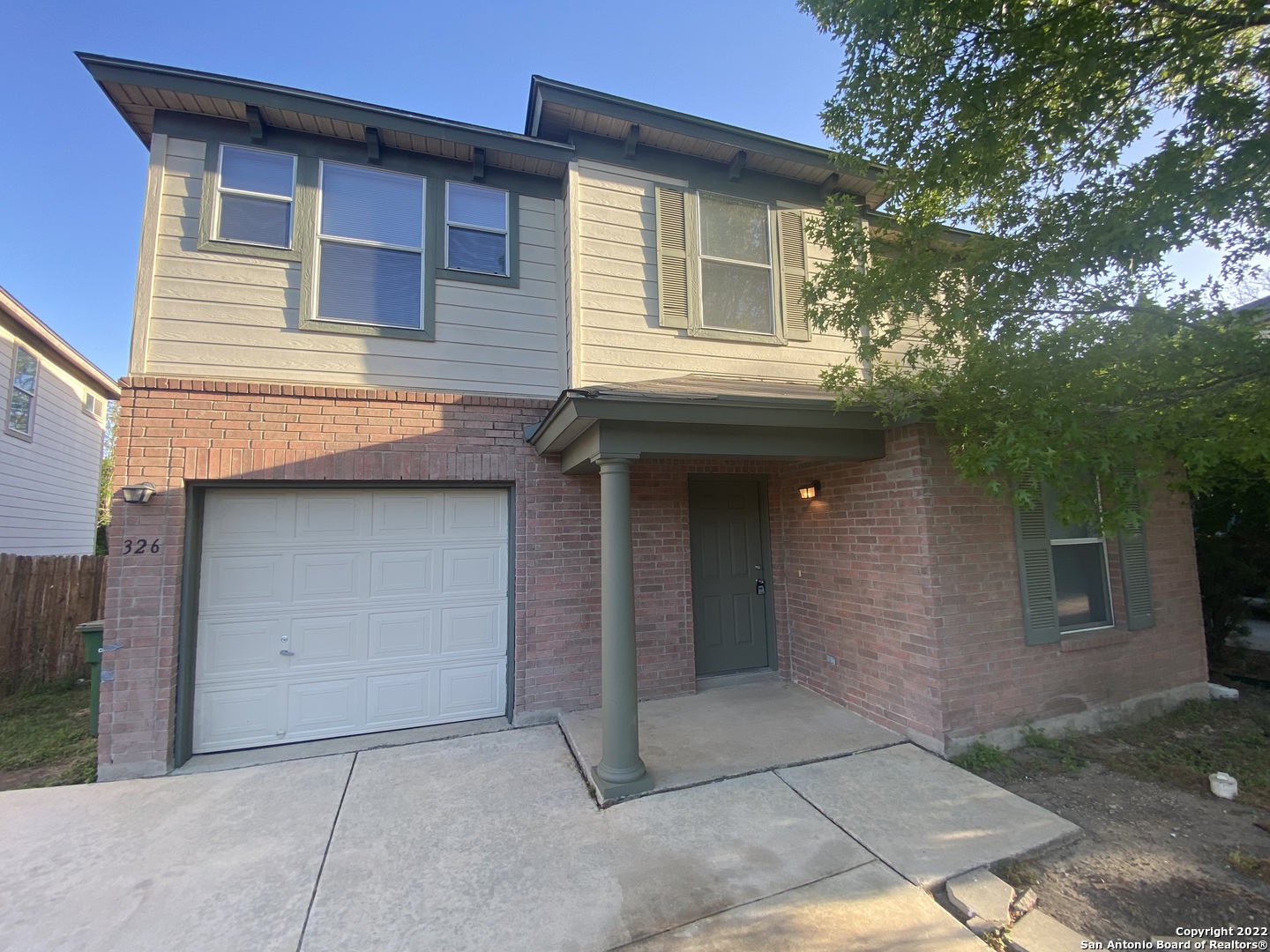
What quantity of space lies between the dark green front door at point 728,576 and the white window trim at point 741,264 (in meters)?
1.59

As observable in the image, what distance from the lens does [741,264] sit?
226 inches

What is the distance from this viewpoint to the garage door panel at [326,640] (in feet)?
14.9

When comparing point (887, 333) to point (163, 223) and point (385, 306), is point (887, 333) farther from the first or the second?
point (163, 223)

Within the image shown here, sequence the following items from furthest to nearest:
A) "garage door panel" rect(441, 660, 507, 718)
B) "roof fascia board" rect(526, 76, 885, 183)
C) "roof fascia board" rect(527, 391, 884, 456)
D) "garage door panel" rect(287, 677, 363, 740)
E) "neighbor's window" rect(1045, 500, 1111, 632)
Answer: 1. "roof fascia board" rect(526, 76, 885, 183)
2. "garage door panel" rect(441, 660, 507, 718)
3. "neighbor's window" rect(1045, 500, 1111, 632)
4. "garage door panel" rect(287, 677, 363, 740)
5. "roof fascia board" rect(527, 391, 884, 456)

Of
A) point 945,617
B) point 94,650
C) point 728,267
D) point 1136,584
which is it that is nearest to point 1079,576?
point 1136,584

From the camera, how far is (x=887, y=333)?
3.92m

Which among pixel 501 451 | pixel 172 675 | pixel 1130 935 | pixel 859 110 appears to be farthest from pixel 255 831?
pixel 859 110

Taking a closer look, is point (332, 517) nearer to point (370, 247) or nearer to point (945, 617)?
point (370, 247)

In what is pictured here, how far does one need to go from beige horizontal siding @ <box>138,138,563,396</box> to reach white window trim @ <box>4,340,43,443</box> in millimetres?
6986

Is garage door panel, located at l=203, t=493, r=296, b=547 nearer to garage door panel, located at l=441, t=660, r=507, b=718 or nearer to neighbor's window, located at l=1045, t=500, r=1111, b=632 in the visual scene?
garage door panel, located at l=441, t=660, r=507, b=718

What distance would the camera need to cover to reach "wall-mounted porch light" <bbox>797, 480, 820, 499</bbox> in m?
5.33

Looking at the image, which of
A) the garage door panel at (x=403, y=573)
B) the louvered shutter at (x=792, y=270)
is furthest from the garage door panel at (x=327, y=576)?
the louvered shutter at (x=792, y=270)

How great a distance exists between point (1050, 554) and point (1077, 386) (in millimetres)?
2248

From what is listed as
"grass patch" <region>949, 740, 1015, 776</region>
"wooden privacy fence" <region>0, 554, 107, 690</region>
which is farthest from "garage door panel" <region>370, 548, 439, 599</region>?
"grass patch" <region>949, 740, 1015, 776</region>
